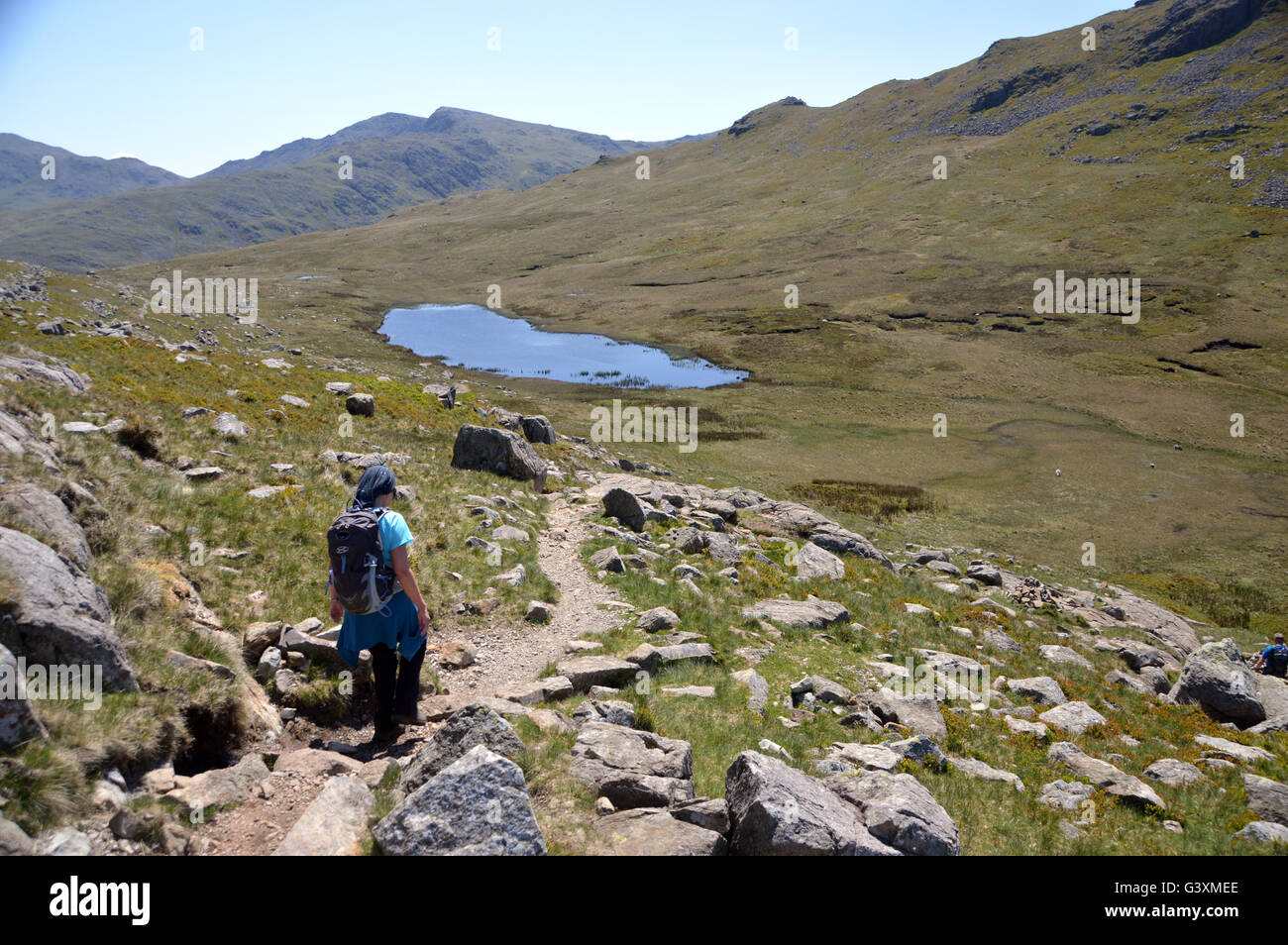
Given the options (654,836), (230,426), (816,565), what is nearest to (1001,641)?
(816,565)

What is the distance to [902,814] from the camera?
751cm

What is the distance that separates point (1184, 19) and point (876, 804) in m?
280

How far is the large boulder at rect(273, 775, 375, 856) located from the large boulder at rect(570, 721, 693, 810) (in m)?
2.51

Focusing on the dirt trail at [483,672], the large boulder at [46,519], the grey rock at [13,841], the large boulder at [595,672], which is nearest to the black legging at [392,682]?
the dirt trail at [483,672]

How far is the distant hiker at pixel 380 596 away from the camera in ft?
26.1

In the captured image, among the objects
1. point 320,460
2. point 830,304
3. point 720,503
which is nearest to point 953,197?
point 830,304

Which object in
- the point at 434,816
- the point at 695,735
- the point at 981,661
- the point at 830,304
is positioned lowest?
the point at 981,661

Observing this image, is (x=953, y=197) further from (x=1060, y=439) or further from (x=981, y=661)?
(x=981, y=661)

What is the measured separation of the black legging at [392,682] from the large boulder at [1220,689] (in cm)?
2159

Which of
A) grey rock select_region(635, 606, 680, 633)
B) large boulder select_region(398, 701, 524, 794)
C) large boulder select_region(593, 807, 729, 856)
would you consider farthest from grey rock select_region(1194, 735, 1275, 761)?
large boulder select_region(398, 701, 524, 794)

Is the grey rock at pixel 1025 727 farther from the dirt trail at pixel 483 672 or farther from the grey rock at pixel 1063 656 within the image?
the dirt trail at pixel 483 672

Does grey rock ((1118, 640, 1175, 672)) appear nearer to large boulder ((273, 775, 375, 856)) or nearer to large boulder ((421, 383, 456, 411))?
large boulder ((273, 775, 375, 856))
